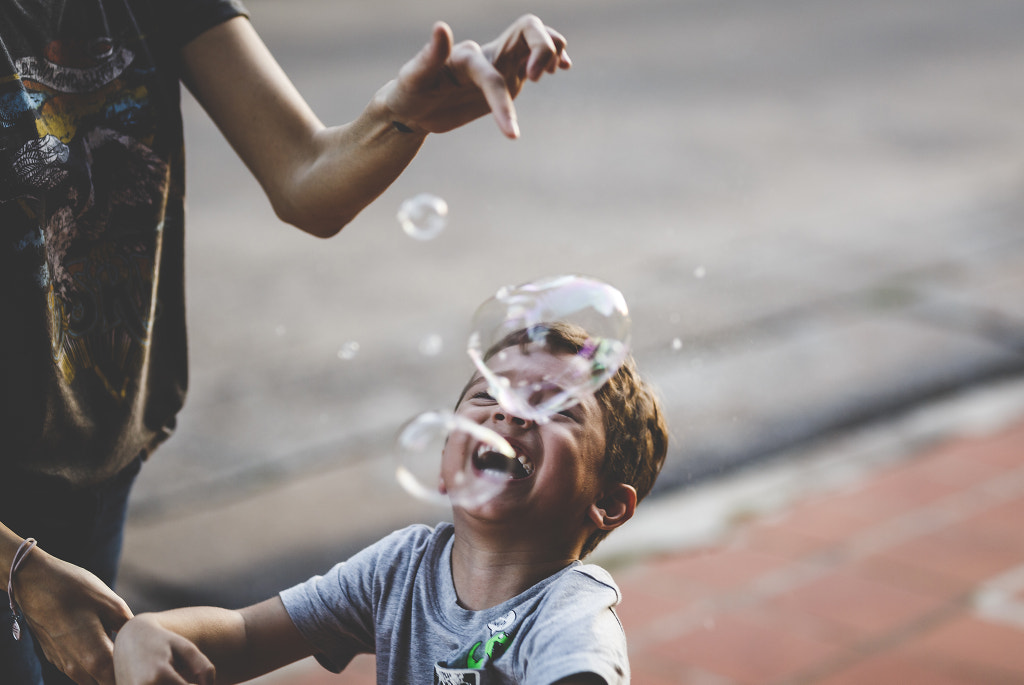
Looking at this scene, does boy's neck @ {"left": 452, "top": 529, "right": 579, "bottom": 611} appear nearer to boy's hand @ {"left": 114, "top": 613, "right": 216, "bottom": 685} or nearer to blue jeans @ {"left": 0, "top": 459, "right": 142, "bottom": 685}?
boy's hand @ {"left": 114, "top": 613, "right": 216, "bottom": 685}

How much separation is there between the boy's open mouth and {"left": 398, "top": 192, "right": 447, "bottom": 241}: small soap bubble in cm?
70

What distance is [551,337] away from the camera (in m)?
1.39

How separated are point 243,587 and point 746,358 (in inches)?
85.2

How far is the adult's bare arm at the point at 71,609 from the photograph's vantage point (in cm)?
112

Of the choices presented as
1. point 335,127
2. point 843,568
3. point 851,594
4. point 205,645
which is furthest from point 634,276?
point 205,645

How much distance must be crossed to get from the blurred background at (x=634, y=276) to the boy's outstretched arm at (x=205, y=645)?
1.62 feet

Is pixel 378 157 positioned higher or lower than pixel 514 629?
Answer: higher

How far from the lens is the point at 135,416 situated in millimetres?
1452

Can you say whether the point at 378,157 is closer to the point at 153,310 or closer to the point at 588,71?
the point at 153,310

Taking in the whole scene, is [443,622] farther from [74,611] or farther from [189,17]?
[189,17]

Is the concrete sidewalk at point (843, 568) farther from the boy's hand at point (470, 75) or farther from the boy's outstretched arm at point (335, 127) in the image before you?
the boy's hand at point (470, 75)

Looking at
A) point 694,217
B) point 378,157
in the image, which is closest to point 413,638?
point 378,157

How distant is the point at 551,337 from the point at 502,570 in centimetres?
29

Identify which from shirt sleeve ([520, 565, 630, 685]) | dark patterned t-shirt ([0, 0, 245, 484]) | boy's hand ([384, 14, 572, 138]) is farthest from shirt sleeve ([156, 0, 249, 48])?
shirt sleeve ([520, 565, 630, 685])
